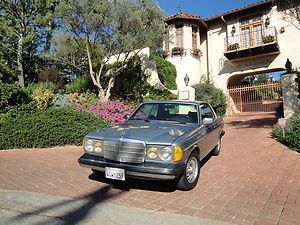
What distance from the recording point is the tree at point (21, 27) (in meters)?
15.9

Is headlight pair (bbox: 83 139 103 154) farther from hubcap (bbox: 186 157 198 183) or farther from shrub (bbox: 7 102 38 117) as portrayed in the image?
shrub (bbox: 7 102 38 117)

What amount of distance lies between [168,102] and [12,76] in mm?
13140

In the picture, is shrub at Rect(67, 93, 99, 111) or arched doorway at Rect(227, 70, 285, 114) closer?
shrub at Rect(67, 93, 99, 111)

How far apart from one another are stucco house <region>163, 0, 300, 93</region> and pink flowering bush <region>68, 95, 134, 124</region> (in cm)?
720

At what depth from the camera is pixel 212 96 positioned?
18812 mm

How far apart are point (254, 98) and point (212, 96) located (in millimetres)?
3962

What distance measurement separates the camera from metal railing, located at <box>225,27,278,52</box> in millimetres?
18078

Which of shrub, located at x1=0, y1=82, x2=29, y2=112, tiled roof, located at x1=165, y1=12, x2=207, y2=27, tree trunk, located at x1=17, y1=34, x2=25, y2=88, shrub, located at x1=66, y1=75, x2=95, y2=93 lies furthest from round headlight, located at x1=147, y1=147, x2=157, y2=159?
tiled roof, located at x1=165, y1=12, x2=207, y2=27

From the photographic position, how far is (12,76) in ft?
54.2

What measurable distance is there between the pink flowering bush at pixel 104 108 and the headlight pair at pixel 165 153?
7039 mm

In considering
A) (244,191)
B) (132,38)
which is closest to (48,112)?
(132,38)

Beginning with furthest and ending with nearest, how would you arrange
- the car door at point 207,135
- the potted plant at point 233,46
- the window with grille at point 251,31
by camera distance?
the potted plant at point 233,46
the window with grille at point 251,31
the car door at point 207,135

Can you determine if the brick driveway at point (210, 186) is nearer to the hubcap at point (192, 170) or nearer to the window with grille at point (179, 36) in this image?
the hubcap at point (192, 170)

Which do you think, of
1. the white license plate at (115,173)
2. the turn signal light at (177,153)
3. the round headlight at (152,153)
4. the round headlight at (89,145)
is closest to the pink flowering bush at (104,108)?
the round headlight at (89,145)
